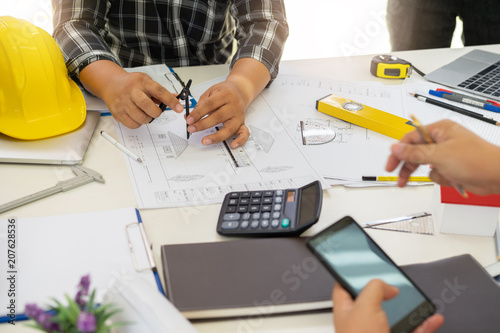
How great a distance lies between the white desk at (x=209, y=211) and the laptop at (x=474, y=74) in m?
0.42

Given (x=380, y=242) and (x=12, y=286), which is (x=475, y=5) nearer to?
(x=380, y=242)

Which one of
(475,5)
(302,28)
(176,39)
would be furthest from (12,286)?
(302,28)

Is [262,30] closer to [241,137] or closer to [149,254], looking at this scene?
[241,137]

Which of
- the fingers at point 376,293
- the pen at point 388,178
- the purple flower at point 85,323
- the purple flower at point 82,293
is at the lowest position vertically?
the pen at point 388,178

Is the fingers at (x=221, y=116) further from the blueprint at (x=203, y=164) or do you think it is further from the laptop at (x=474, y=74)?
the laptop at (x=474, y=74)

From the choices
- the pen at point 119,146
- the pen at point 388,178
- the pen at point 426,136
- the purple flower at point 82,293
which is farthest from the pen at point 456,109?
the purple flower at point 82,293

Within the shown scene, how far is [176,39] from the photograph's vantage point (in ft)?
4.19

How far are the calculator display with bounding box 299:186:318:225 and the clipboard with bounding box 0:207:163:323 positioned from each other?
0.72 feet

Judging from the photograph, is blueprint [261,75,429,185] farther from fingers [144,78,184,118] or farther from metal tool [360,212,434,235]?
fingers [144,78,184,118]

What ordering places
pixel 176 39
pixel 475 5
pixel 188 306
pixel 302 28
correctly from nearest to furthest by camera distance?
pixel 188 306 < pixel 176 39 < pixel 475 5 < pixel 302 28

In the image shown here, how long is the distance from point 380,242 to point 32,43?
682 mm

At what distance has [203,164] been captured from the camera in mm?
872

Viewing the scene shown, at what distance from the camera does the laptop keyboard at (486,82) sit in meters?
1.12

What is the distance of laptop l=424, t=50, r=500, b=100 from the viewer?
1.13 m
